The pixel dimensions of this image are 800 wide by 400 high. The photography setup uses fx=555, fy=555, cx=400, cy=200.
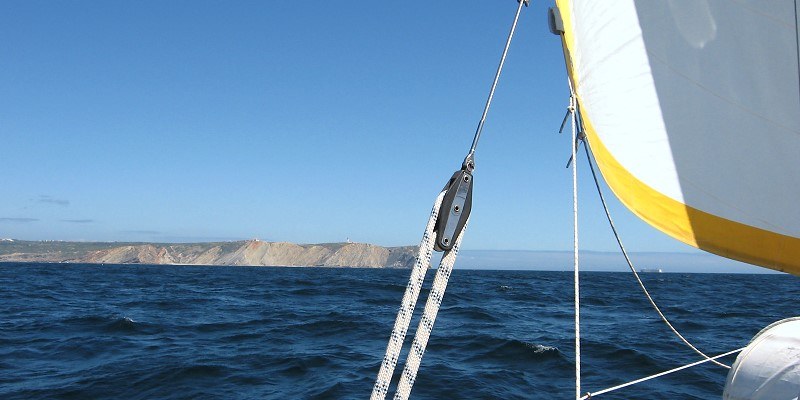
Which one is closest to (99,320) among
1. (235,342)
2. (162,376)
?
(235,342)

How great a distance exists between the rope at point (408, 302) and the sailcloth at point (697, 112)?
1.25 meters

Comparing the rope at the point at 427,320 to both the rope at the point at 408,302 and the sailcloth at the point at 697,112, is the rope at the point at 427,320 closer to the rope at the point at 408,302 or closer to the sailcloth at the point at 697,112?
the rope at the point at 408,302

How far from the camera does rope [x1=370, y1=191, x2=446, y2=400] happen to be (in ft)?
8.22

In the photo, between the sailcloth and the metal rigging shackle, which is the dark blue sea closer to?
the sailcloth

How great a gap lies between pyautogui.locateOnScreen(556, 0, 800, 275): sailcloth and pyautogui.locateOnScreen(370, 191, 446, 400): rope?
1.25 meters

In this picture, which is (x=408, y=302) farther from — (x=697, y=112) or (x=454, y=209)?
(x=697, y=112)

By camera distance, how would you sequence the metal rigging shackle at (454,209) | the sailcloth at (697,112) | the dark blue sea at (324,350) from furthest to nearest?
the dark blue sea at (324,350) < the sailcloth at (697,112) < the metal rigging shackle at (454,209)

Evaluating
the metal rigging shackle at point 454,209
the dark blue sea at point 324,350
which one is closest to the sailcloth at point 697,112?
the metal rigging shackle at point 454,209

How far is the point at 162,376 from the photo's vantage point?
28.1 ft

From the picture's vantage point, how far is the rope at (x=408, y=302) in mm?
2506

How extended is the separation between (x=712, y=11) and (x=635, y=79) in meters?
0.56

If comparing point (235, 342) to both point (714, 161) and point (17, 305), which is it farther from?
point (17, 305)

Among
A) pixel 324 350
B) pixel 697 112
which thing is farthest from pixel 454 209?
pixel 324 350

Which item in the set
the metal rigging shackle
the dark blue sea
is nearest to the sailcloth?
the metal rigging shackle
